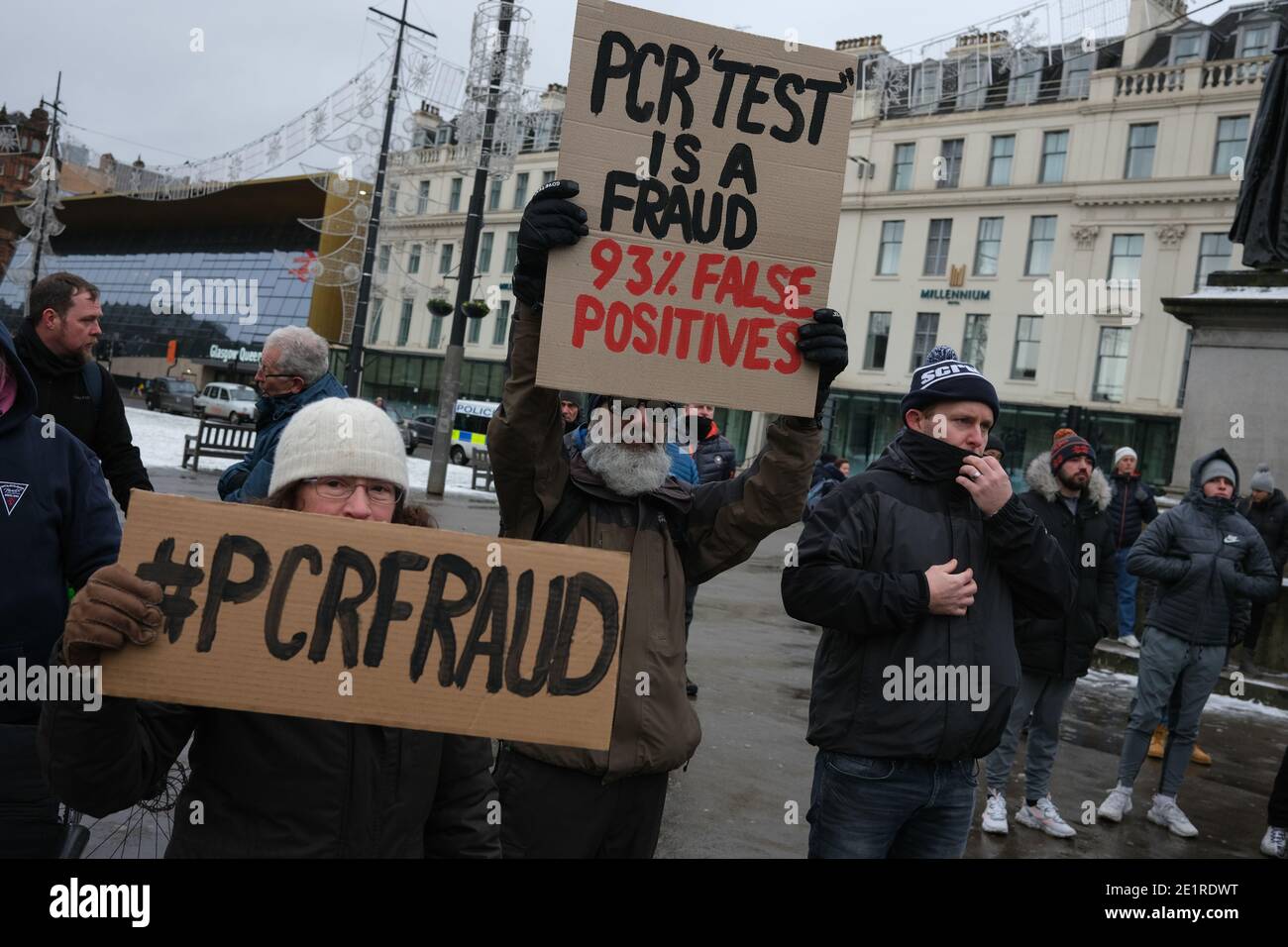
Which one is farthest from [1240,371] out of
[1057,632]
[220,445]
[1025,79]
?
[1025,79]

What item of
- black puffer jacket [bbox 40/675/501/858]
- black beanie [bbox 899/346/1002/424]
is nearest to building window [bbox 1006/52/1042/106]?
black beanie [bbox 899/346/1002/424]

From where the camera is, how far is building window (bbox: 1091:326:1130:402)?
36469mm

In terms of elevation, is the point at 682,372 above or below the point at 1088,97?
below

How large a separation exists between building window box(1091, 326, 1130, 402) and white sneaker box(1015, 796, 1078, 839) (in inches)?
1318

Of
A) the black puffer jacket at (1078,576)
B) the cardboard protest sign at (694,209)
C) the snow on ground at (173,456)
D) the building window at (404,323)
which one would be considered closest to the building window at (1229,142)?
the snow on ground at (173,456)

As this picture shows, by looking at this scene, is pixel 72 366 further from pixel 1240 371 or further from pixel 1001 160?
pixel 1001 160

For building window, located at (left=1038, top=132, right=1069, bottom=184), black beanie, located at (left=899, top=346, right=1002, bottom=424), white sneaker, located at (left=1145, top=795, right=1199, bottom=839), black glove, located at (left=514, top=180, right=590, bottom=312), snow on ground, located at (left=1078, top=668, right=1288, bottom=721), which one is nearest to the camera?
black glove, located at (left=514, top=180, right=590, bottom=312)

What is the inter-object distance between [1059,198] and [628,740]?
4006 centimetres

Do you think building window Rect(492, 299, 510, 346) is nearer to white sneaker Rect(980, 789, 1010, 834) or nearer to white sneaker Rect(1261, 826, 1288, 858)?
white sneaker Rect(980, 789, 1010, 834)

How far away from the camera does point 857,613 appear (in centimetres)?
327

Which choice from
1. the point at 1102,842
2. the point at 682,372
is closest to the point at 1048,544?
the point at 682,372

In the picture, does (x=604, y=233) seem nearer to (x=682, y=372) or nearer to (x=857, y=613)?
(x=682, y=372)

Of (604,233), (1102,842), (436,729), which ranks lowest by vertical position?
(1102,842)

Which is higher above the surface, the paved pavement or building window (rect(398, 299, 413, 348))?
building window (rect(398, 299, 413, 348))
